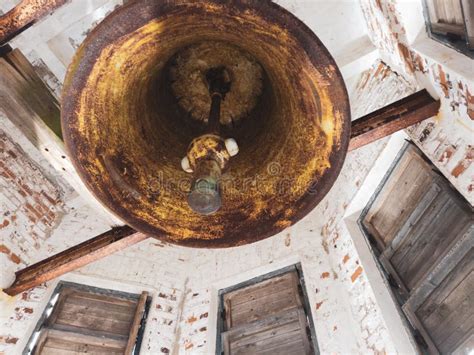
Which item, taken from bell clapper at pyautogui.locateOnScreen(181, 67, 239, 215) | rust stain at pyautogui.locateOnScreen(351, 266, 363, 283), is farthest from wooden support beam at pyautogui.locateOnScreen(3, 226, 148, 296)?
rust stain at pyautogui.locateOnScreen(351, 266, 363, 283)

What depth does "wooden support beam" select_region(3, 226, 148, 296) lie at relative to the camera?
1.99m

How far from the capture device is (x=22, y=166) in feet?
9.78

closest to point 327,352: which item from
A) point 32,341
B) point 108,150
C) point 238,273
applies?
point 238,273

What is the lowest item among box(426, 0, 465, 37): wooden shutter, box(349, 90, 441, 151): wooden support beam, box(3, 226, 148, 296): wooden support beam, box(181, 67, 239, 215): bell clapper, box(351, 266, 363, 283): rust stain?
box(181, 67, 239, 215): bell clapper

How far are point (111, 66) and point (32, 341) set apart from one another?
2.06 meters

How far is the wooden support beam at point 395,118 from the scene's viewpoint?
1.63 m

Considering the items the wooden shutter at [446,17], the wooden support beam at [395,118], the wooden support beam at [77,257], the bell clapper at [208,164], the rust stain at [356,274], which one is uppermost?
the wooden shutter at [446,17]

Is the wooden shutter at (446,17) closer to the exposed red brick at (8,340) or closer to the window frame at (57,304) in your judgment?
the window frame at (57,304)

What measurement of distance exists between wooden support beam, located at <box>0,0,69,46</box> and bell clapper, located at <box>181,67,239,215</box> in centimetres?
82

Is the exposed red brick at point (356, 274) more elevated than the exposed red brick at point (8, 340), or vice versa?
the exposed red brick at point (356, 274)

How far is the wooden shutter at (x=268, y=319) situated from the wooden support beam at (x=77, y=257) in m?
1.10

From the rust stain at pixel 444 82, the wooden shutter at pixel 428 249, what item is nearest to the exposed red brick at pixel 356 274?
the wooden shutter at pixel 428 249

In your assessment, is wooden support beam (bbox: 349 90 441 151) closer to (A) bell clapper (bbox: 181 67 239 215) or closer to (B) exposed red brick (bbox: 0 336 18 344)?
(A) bell clapper (bbox: 181 67 239 215)

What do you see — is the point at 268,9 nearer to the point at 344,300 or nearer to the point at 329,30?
the point at 344,300
